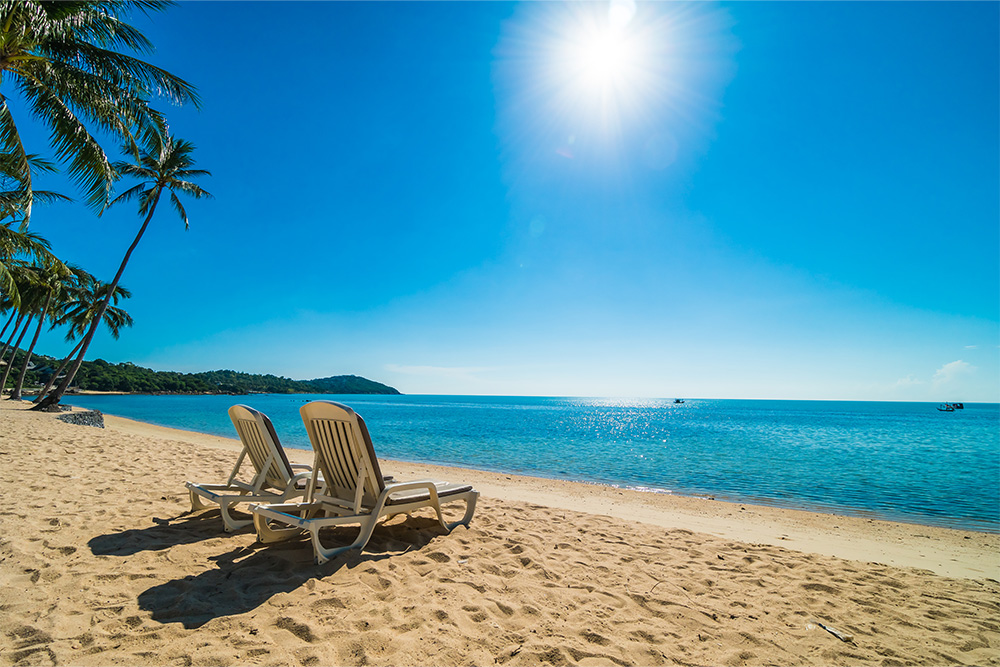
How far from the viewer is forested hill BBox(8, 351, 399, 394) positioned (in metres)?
72.0

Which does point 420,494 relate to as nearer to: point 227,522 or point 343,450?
point 343,450

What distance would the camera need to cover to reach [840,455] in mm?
22219

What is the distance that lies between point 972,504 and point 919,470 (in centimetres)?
738

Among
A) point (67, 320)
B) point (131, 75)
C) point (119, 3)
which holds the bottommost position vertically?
point (67, 320)

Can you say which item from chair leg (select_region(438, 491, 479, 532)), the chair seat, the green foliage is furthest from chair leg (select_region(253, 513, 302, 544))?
the green foliage

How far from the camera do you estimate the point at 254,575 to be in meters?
3.33

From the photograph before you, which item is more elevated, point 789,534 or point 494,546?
point 494,546

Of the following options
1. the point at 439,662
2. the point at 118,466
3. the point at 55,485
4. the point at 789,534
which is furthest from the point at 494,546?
the point at 118,466

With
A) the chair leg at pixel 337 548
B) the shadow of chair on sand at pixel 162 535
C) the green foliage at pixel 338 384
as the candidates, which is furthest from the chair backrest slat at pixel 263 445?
the green foliage at pixel 338 384

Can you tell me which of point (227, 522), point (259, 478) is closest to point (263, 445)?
point (259, 478)

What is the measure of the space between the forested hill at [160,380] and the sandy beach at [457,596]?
6867 centimetres

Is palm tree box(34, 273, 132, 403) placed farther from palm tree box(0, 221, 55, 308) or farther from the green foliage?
the green foliage

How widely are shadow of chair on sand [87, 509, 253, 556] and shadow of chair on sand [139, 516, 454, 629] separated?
0.61 m

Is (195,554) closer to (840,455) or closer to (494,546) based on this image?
(494,546)
